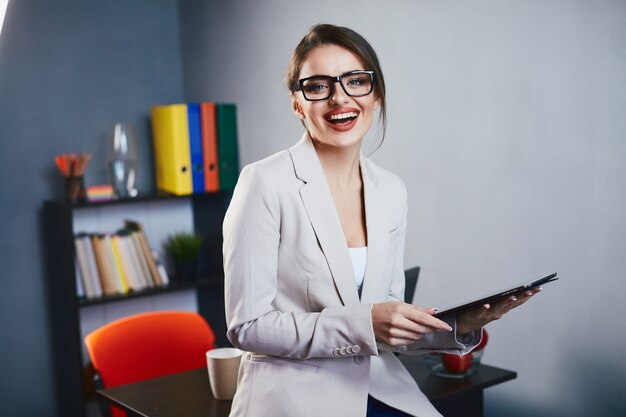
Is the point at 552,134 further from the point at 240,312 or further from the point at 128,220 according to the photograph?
the point at 128,220

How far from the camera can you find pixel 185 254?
3883 millimetres

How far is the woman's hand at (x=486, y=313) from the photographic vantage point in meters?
1.52

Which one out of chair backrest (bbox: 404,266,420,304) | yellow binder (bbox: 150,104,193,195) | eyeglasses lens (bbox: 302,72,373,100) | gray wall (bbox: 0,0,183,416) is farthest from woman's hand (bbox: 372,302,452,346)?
gray wall (bbox: 0,0,183,416)

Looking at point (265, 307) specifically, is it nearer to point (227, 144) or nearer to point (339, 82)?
point (339, 82)

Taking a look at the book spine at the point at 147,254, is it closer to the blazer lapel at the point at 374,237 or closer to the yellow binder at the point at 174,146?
the yellow binder at the point at 174,146

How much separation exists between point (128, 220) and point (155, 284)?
0.40 m

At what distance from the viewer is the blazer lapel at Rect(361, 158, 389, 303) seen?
5.67ft

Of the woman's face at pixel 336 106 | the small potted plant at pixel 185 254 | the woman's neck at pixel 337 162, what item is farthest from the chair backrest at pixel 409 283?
the small potted plant at pixel 185 254

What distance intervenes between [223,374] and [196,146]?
1.94 meters

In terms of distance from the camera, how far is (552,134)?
2.37 metres

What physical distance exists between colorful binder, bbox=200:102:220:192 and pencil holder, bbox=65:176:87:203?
0.61 meters

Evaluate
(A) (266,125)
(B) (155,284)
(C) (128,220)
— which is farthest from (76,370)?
(A) (266,125)

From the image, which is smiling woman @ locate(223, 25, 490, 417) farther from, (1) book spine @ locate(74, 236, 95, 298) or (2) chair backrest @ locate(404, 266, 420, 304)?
(1) book spine @ locate(74, 236, 95, 298)

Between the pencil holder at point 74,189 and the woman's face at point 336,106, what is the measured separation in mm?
2178
